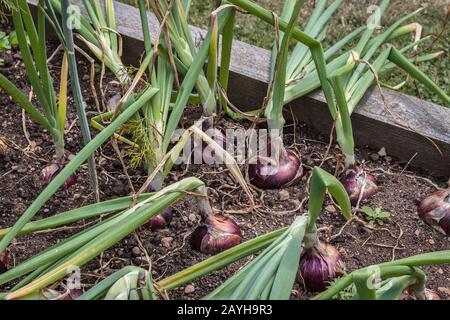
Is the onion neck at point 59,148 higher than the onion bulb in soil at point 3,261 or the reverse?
higher

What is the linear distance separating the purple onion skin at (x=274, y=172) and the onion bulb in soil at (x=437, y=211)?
0.31 meters

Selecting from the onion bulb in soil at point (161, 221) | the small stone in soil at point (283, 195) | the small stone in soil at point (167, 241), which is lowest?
the small stone in soil at point (167, 241)

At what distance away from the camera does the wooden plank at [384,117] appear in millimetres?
1822

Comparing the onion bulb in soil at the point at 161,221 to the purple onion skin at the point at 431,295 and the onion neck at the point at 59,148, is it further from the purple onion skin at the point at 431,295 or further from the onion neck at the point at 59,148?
the purple onion skin at the point at 431,295

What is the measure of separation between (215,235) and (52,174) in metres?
0.45

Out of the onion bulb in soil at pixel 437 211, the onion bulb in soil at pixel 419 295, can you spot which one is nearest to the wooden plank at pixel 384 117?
the onion bulb in soil at pixel 437 211

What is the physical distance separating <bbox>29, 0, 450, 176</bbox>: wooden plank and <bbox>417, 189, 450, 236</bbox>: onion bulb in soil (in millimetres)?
157

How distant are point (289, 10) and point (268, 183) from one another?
0.45 meters

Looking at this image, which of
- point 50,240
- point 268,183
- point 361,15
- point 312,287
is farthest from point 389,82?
point 50,240

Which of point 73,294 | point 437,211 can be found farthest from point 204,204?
point 437,211

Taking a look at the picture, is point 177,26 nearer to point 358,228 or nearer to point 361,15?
point 358,228

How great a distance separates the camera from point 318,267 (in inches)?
58.2

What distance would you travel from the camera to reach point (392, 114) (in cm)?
181

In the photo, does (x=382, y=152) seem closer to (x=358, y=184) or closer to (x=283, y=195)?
(x=358, y=184)
